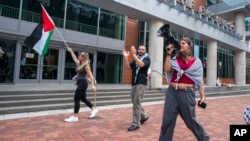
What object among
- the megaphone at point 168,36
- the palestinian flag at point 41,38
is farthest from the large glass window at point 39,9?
the megaphone at point 168,36

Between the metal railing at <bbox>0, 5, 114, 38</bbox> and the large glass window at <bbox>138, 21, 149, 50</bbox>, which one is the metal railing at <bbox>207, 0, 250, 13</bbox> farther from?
the metal railing at <bbox>0, 5, 114, 38</bbox>

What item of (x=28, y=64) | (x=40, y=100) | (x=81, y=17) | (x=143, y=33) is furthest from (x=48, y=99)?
(x=143, y=33)

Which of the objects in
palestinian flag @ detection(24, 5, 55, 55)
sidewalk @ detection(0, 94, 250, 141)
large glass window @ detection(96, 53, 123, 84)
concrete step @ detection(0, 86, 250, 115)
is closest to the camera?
sidewalk @ detection(0, 94, 250, 141)

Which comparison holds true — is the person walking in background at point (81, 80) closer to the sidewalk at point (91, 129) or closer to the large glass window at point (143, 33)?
the sidewalk at point (91, 129)

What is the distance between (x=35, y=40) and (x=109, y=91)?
14.9 ft

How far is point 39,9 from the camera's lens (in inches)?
508

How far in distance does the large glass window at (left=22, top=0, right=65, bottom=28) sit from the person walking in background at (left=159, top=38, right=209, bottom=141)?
1110 centimetres

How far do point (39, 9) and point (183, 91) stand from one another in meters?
11.9

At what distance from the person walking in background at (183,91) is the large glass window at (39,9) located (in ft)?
36.4

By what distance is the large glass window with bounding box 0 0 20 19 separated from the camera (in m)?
11.5

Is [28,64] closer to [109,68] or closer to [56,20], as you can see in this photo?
[56,20]

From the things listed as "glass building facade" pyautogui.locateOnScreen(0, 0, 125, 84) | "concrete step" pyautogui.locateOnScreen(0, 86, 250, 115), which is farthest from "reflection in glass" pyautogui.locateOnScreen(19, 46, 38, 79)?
"concrete step" pyautogui.locateOnScreen(0, 86, 250, 115)

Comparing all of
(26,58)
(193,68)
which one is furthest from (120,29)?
(193,68)

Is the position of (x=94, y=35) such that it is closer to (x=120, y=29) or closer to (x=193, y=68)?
(x=120, y=29)
